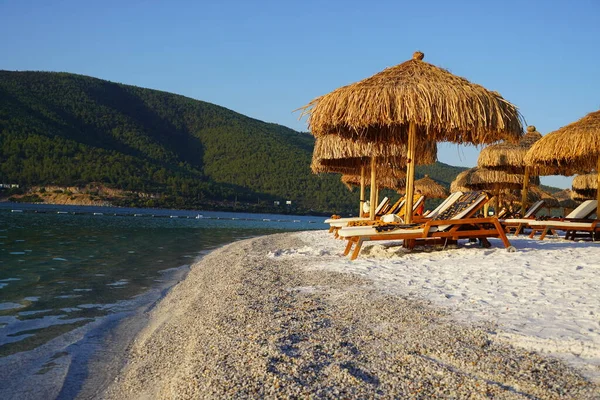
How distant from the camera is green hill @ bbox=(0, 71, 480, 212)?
57.8m

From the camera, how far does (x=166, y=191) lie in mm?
62031

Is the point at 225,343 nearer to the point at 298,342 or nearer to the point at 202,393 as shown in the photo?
the point at 298,342

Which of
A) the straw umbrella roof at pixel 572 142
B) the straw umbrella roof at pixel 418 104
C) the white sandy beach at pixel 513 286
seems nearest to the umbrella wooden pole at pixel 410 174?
the straw umbrella roof at pixel 418 104

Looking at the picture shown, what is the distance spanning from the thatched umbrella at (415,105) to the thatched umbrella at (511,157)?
5.76 m

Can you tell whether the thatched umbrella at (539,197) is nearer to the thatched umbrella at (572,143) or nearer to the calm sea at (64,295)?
the thatched umbrella at (572,143)

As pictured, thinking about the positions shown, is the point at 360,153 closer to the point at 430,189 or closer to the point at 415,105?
the point at 415,105

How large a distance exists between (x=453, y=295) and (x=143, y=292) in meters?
3.66

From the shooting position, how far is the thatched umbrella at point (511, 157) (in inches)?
484

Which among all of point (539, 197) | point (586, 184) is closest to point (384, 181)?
point (586, 184)

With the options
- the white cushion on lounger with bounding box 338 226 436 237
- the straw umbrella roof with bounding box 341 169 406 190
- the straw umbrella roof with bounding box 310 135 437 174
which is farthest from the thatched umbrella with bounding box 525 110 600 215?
the straw umbrella roof with bounding box 341 169 406 190

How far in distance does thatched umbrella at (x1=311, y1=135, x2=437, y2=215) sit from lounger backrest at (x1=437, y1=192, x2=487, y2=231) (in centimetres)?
224

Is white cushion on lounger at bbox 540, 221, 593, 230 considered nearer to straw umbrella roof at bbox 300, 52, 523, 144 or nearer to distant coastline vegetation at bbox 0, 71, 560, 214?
straw umbrella roof at bbox 300, 52, 523, 144

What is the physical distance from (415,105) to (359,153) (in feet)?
13.3

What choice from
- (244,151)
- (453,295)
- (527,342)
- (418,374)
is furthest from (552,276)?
(244,151)
